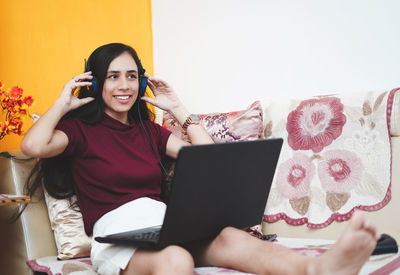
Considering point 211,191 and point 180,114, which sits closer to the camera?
point 211,191

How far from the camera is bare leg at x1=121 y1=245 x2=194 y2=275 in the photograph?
876mm

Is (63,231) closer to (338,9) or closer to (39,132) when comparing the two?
(39,132)

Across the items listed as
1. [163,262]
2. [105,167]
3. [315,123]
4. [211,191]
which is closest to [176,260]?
[163,262]

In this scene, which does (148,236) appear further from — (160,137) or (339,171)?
(339,171)

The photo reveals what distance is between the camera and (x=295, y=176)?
148cm

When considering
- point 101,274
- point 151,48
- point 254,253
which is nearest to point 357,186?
point 254,253

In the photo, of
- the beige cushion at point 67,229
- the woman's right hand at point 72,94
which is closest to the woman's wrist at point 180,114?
the woman's right hand at point 72,94

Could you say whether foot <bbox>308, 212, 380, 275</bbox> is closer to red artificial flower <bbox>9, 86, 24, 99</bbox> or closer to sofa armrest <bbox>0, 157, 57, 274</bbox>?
sofa armrest <bbox>0, 157, 57, 274</bbox>

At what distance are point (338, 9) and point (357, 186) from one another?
29.3 inches

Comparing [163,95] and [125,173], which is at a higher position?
[163,95]

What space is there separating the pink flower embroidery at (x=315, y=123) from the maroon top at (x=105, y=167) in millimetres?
561

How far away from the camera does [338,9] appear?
5.20 ft

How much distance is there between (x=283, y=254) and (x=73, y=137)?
0.77 m

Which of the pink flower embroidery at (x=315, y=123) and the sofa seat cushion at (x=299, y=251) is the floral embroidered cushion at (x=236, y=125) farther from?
the sofa seat cushion at (x=299, y=251)
